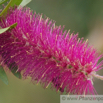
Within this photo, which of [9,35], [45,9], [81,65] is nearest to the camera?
[81,65]

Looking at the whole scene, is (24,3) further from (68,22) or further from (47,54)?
(68,22)

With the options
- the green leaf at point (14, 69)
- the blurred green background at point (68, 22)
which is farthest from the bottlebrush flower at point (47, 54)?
the blurred green background at point (68, 22)

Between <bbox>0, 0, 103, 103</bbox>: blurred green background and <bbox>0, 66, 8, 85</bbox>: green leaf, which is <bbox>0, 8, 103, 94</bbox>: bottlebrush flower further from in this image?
<bbox>0, 0, 103, 103</bbox>: blurred green background

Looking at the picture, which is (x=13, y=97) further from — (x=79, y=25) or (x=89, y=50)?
(x=89, y=50)

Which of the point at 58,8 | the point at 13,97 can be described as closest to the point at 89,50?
the point at 13,97

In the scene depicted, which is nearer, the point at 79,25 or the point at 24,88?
the point at 24,88
